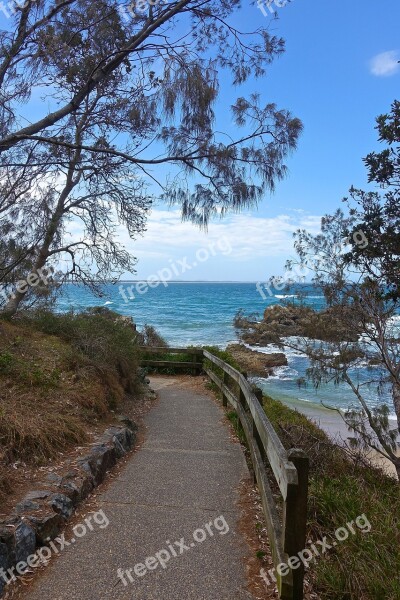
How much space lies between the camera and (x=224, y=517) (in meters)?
4.11

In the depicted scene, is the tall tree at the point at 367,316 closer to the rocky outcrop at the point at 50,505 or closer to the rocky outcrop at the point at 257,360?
the rocky outcrop at the point at 50,505

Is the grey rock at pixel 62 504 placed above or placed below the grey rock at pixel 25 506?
below

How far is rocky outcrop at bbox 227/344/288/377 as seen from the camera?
68.7 ft

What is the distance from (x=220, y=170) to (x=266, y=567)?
4521 millimetres

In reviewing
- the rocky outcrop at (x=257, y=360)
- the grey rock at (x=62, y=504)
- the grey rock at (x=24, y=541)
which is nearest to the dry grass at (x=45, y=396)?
the grey rock at (x=62, y=504)

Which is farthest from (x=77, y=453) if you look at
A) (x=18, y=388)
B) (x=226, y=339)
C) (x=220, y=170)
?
(x=226, y=339)

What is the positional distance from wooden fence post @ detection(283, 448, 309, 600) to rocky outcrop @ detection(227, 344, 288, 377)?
686 inches

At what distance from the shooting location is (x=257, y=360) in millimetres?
23062

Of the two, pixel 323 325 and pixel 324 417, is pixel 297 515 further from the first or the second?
pixel 324 417

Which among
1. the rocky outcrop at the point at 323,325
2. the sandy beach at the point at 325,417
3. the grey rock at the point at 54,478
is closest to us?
the grey rock at the point at 54,478

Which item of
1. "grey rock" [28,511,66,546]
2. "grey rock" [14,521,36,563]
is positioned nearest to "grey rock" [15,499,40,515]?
"grey rock" [28,511,66,546]

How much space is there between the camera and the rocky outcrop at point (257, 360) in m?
21.0

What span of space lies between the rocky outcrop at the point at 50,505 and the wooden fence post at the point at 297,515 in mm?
1795

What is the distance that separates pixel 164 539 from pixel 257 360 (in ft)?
64.6
